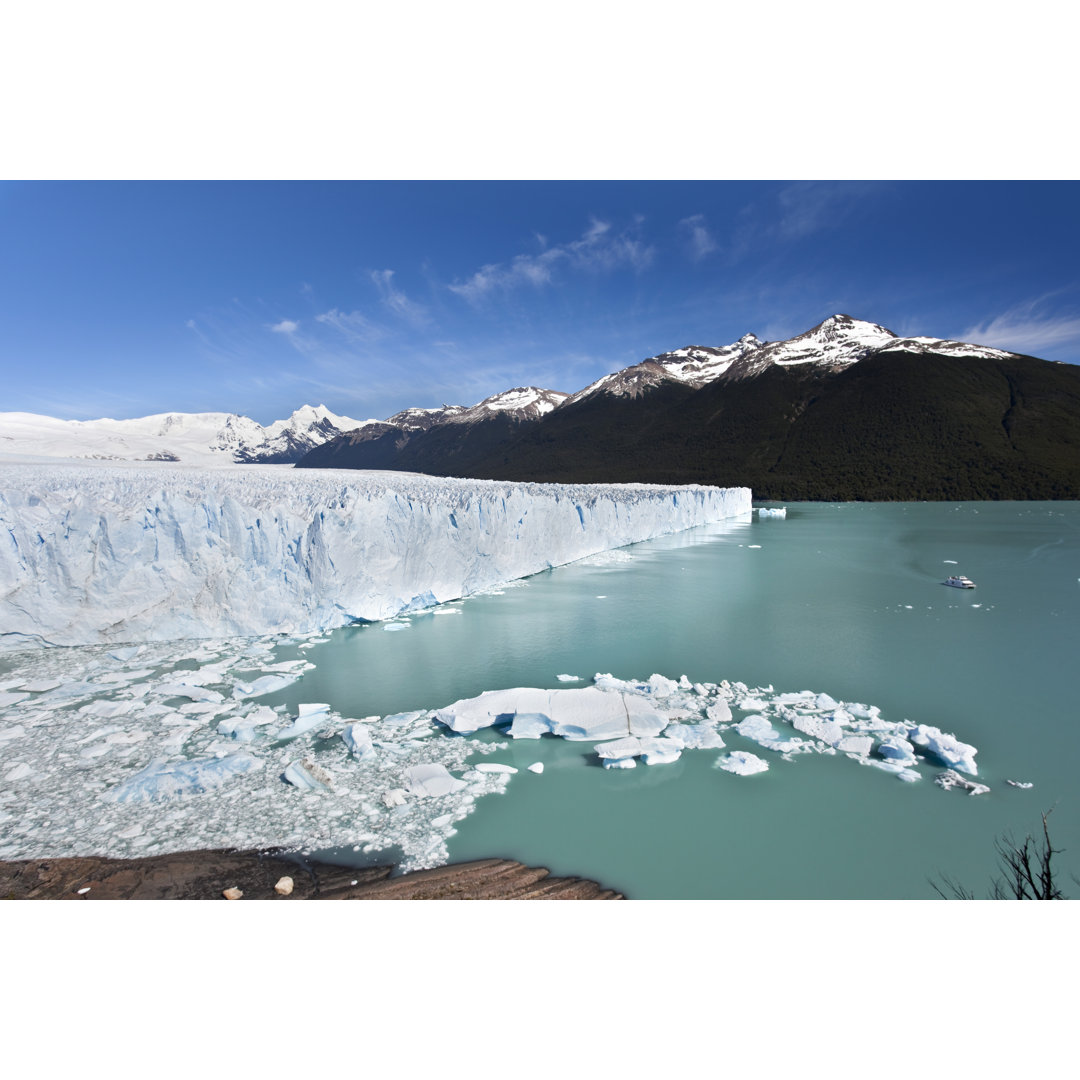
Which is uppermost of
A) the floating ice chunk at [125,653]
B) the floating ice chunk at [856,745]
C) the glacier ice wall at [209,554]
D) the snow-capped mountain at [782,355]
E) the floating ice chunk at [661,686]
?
the snow-capped mountain at [782,355]

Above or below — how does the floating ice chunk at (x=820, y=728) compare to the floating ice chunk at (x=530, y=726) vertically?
below

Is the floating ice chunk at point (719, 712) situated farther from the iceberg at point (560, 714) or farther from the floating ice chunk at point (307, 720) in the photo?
the floating ice chunk at point (307, 720)

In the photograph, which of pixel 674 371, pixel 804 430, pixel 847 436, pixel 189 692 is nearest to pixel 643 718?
pixel 189 692

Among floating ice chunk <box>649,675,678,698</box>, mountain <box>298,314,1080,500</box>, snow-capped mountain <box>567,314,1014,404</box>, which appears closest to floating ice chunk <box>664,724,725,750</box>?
floating ice chunk <box>649,675,678,698</box>

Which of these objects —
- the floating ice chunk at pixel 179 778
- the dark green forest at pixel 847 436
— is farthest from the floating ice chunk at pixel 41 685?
the dark green forest at pixel 847 436

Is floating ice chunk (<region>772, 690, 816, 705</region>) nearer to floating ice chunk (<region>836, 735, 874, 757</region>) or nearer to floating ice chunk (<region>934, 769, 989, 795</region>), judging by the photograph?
floating ice chunk (<region>836, 735, 874, 757</region>)

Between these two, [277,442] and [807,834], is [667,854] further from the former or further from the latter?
[277,442]

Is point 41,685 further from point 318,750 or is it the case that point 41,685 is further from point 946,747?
point 946,747
